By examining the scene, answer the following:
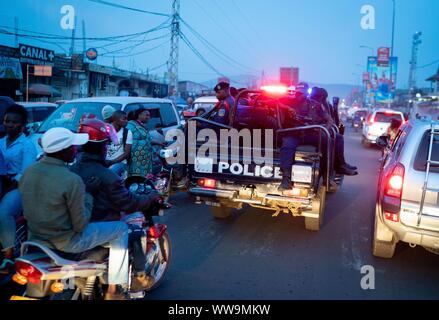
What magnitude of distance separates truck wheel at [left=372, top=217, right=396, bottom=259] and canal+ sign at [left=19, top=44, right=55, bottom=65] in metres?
22.7

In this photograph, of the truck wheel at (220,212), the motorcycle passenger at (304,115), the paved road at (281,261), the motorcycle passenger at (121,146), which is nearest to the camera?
the paved road at (281,261)

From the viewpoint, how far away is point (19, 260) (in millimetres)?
2869

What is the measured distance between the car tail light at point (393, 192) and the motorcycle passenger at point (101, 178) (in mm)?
2771

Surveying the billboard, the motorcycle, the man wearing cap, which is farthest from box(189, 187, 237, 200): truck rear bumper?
the billboard

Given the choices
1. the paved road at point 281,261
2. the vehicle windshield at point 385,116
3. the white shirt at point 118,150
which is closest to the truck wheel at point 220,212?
the paved road at point 281,261

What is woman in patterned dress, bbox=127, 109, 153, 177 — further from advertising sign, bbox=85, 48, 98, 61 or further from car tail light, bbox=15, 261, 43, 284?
advertising sign, bbox=85, 48, 98, 61

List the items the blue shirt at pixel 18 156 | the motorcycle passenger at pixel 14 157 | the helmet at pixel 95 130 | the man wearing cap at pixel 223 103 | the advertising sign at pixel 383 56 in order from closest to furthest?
the helmet at pixel 95 130, the motorcycle passenger at pixel 14 157, the blue shirt at pixel 18 156, the man wearing cap at pixel 223 103, the advertising sign at pixel 383 56

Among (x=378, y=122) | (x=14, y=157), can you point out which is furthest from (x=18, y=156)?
(x=378, y=122)

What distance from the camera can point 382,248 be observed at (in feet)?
16.7

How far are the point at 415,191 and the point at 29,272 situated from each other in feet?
12.5

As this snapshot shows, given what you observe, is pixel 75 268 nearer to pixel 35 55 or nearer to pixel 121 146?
pixel 121 146

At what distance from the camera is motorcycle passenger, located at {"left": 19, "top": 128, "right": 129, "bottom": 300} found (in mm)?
2900

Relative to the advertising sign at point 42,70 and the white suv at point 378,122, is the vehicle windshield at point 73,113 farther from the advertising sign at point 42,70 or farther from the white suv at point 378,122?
the advertising sign at point 42,70

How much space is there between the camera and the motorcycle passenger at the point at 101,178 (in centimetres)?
333
